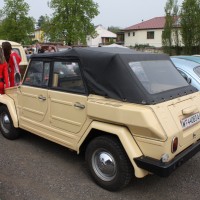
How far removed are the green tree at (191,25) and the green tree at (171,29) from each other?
3594 millimetres

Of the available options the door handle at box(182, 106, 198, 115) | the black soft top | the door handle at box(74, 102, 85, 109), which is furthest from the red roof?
the door handle at box(74, 102, 85, 109)

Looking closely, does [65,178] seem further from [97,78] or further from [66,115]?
[97,78]

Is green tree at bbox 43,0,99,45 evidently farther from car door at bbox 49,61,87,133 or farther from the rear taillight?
the rear taillight

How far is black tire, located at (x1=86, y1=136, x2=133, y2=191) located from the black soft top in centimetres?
59

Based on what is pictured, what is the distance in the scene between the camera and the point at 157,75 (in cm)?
392

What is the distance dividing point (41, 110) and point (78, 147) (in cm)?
99

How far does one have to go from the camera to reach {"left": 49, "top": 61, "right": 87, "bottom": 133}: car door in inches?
151

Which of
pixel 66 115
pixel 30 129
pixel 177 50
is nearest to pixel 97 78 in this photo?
pixel 66 115

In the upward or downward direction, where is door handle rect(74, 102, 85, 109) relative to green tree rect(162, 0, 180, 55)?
downward

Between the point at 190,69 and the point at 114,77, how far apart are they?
3.08 meters

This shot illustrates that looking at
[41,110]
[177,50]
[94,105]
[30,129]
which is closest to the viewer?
[94,105]

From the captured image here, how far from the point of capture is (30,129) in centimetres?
481

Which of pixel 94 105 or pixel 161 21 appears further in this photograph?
pixel 161 21

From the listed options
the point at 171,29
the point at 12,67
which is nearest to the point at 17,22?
the point at 171,29
